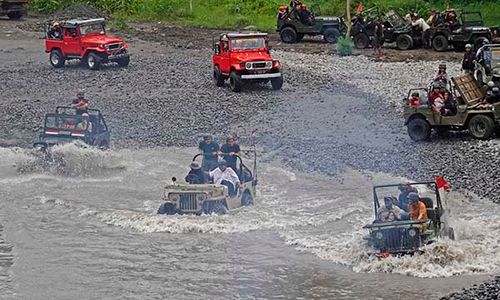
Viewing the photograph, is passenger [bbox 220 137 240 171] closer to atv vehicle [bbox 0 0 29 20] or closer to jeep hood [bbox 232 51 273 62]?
jeep hood [bbox 232 51 273 62]

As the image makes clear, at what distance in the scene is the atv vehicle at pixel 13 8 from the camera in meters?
52.8

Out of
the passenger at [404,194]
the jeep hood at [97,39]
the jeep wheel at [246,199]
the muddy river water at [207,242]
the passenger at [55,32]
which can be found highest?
the passenger at [55,32]

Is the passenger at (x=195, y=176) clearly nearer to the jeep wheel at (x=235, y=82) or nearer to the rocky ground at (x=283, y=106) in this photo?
the rocky ground at (x=283, y=106)

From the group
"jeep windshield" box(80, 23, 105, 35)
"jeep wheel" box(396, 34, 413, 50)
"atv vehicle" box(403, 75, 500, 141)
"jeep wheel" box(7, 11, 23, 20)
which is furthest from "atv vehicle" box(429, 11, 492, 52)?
"jeep wheel" box(7, 11, 23, 20)

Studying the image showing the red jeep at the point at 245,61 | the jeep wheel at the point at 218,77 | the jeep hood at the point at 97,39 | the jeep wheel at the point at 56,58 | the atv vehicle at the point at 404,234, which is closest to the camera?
the atv vehicle at the point at 404,234

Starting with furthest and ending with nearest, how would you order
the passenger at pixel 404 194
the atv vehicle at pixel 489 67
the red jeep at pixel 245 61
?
1. the red jeep at pixel 245 61
2. the atv vehicle at pixel 489 67
3. the passenger at pixel 404 194

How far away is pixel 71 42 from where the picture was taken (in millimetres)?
38438

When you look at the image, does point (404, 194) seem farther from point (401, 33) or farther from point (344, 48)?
point (401, 33)

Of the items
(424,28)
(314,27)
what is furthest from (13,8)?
(424,28)

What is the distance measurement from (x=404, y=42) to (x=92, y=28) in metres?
11.9

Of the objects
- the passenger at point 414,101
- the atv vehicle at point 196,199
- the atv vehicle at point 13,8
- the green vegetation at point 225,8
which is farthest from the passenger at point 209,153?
the atv vehicle at point 13,8

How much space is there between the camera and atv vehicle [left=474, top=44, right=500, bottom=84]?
26938 millimetres

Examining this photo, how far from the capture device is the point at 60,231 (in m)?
20.5

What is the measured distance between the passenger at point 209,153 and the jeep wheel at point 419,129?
617 centimetres
